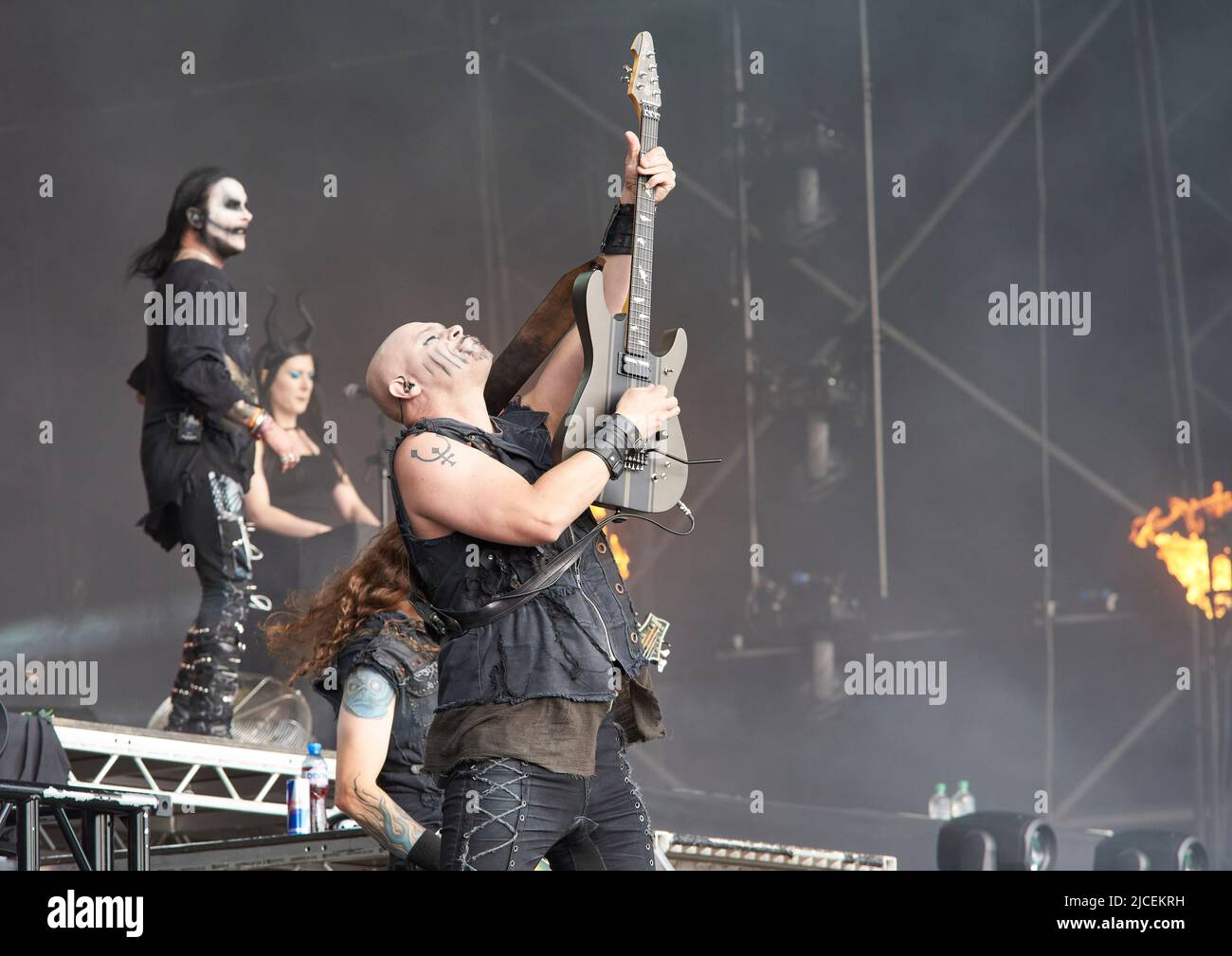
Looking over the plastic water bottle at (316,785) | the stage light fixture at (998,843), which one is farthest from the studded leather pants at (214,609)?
the stage light fixture at (998,843)

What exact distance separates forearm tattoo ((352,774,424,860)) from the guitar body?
106cm

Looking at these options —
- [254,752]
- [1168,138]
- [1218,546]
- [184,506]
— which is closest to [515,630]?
[254,752]

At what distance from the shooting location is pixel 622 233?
2551mm

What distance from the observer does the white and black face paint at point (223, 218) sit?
572 centimetres

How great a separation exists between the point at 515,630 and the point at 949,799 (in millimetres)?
6888

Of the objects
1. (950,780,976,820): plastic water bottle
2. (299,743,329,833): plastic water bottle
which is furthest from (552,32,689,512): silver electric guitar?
(950,780,976,820): plastic water bottle

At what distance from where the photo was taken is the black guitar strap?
221 cm

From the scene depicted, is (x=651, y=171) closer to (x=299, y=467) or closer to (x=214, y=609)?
(x=214, y=609)

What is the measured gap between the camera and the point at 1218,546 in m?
8.31

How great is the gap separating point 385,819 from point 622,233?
1.36 meters

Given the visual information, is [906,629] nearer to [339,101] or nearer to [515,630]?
[339,101]

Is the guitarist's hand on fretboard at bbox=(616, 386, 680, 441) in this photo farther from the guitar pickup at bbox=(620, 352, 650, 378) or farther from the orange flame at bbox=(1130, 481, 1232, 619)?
the orange flame at bbox=(1130, 481, 1232, 619)

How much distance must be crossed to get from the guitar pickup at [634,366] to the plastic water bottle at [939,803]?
6.69 meters
